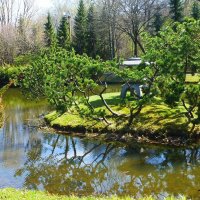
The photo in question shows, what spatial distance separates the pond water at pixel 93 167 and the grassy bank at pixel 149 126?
0.72 meters

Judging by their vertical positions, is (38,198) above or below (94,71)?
below

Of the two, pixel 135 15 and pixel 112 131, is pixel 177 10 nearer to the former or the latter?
pixel 135 15

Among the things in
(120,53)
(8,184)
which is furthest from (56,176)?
(120,53)

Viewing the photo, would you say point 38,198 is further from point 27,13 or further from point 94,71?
point 27,13

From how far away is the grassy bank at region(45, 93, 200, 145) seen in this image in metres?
13.9

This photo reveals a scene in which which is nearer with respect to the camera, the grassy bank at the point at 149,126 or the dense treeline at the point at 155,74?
the grassy bank at the point at 149,126

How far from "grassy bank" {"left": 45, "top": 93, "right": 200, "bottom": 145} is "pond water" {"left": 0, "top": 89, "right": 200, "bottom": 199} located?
0.72 m

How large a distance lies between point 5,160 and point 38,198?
6.12 m

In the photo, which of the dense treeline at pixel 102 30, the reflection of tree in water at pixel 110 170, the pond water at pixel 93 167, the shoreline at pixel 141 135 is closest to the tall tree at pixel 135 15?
the dense treeline at pixel 102 30

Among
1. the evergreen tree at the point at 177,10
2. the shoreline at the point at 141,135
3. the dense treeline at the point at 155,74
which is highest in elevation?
the evergreen tree at the point at 177,10

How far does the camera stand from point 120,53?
161 feet

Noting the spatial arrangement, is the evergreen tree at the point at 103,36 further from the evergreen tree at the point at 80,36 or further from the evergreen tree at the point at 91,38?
the evergreen tree at the point at 80,36

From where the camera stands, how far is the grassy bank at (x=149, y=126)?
13.9 m

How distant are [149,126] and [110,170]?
3740 millimetres
